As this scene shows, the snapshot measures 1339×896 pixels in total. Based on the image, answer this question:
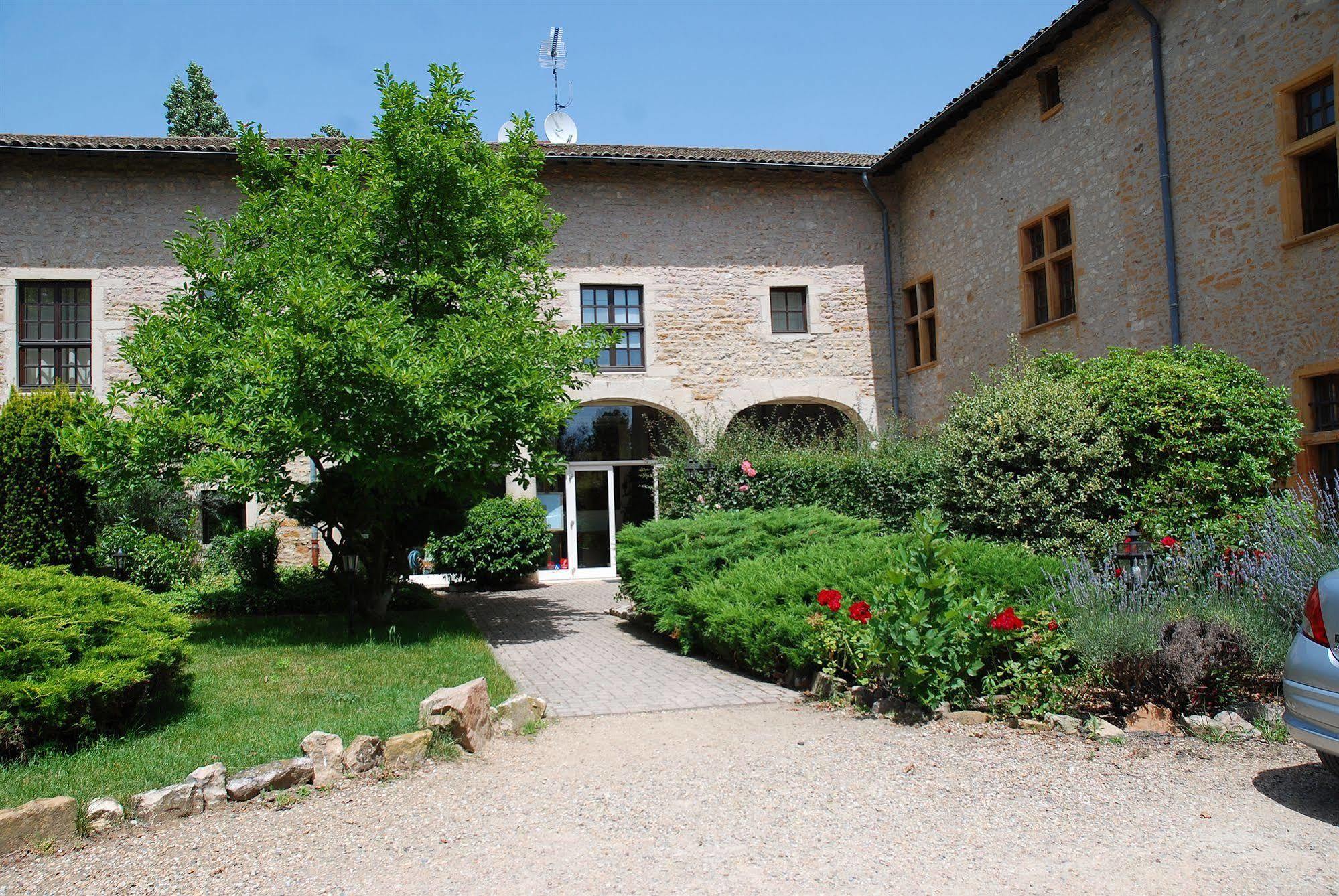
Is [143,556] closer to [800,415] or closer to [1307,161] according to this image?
[800,415]

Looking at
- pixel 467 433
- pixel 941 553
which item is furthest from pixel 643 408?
pixel 941 553

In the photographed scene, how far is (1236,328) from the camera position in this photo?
33.7 feet

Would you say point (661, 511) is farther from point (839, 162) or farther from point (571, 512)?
point (839, 162)

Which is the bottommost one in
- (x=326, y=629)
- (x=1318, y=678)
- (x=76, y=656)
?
(x=326, y=629)

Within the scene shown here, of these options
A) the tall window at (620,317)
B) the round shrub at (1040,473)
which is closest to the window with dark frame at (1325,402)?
the round shrub at (1040,473)

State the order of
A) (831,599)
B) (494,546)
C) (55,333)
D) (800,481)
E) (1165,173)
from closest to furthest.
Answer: (831,599) < (1165,173) < (800,481) < (494,546) < (55,333)

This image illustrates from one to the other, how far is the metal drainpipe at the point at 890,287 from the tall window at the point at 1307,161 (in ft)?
25.9

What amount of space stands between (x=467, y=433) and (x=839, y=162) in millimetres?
10998

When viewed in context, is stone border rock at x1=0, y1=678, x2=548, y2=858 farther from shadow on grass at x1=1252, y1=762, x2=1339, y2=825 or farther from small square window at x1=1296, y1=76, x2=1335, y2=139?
small square window at x1=1296, y1=76, x2=1335, y2=139

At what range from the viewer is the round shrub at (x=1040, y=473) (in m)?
8.63

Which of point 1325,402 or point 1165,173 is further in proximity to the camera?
point 1165,173

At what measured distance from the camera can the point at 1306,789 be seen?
4270 millimetres

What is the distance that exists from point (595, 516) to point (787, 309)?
16.9ft

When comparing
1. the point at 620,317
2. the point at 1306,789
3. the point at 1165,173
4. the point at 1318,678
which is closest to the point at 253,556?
the point at 620,317
